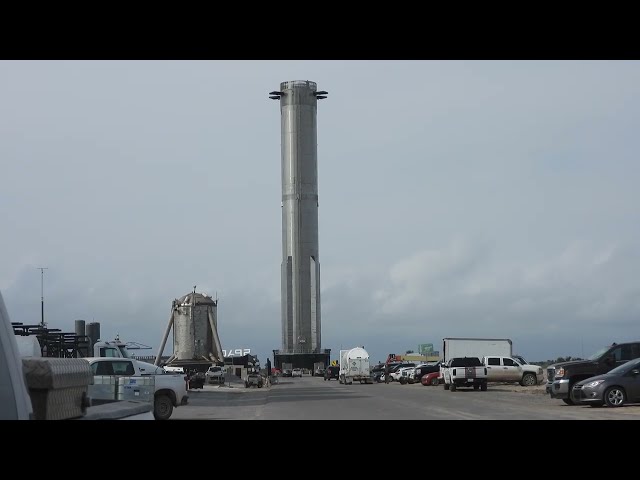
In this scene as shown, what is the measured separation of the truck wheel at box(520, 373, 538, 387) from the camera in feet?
171

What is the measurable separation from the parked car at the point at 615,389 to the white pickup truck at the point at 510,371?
2423cm

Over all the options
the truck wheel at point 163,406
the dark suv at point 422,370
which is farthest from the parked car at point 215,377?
the truck wheel at point 163,406

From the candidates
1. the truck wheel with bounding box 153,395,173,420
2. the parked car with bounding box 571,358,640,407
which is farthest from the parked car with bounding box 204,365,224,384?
the parked car with bounding box 571,358,640,407

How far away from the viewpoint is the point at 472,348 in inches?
2320

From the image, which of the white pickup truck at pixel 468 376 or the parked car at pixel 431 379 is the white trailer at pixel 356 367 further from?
the white pickup truck at pixel 468 376

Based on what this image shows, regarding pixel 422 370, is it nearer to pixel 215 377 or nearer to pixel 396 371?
pixel 396 371

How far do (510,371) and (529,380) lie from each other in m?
1.41

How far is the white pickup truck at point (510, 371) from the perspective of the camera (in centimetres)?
5150
